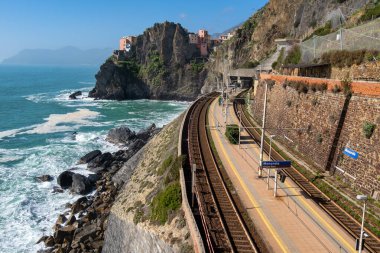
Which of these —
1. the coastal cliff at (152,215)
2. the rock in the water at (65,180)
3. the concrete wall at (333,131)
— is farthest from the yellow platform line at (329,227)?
the rock in the water at (65,180)

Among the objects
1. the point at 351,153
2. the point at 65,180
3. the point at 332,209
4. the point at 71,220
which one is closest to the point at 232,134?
the point at 351,153

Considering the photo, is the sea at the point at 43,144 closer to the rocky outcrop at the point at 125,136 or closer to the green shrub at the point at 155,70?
the rocky outcrop at the point at 125,136

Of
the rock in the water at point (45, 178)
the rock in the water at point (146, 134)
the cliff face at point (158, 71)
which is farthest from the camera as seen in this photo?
the cliff face at point (158, 71)

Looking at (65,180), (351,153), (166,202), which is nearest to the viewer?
(351,153)

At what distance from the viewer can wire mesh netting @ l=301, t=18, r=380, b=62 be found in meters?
25.9

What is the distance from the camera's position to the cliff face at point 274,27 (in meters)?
54.2

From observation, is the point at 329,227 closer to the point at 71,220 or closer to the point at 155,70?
the point at 71,220


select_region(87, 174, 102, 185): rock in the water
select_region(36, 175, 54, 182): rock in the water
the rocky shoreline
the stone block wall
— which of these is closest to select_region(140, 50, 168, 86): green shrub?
the rocky shoreline

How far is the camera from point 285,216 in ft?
58.6

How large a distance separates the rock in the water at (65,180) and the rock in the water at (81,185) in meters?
1.24

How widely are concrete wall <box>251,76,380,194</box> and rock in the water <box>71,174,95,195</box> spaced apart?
69.3 ft

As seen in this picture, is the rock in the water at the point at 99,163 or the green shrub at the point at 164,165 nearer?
the green shrub at the point at 164,165

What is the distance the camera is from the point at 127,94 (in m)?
124

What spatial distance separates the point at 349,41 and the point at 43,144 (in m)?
48.5
